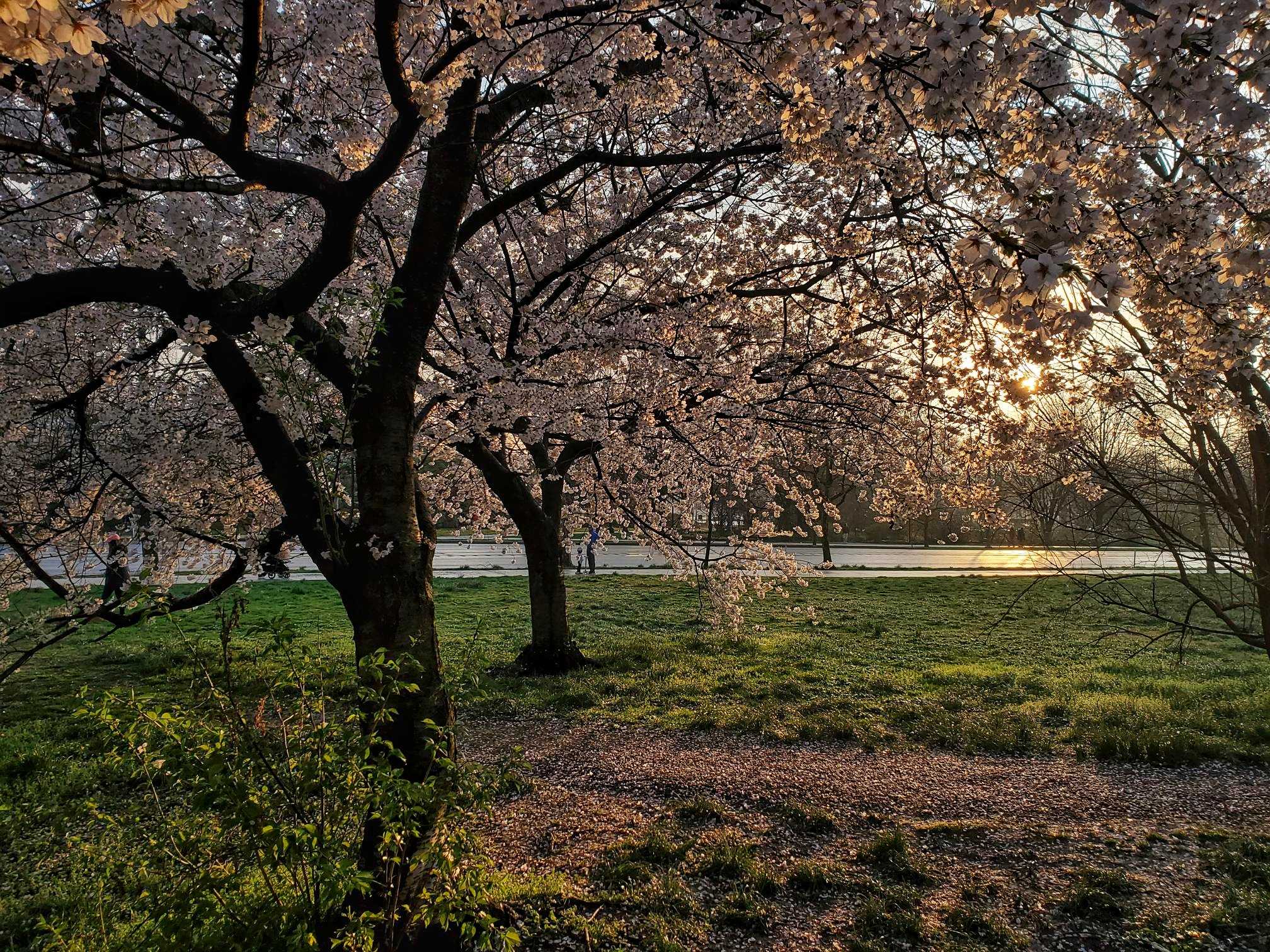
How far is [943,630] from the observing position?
1363 centimetres

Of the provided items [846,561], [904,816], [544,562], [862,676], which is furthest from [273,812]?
[846,561]

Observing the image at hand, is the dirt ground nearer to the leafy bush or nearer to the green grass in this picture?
the green grass

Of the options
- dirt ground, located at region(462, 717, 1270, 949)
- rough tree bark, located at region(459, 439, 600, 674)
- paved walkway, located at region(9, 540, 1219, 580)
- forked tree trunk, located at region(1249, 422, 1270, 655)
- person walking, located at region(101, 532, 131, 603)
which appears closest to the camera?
dirt ground, located at region(462, 717, 1270, 949)

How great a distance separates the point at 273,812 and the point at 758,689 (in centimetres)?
734

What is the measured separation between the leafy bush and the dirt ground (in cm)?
116

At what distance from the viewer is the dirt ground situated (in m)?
3.92

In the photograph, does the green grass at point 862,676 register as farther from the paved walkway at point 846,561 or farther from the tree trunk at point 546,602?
the paved walkway at point 846,561

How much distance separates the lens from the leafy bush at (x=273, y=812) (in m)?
2.26

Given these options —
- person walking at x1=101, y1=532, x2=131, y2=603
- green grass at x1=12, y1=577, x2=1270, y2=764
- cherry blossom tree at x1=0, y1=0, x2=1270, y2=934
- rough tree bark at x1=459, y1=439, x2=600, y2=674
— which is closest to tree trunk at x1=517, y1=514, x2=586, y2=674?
rough tree bark at x1=459, y1=439, x2=600, y2=674

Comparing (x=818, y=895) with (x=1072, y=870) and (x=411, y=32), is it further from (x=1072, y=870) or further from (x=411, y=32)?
(x=411, y=32)

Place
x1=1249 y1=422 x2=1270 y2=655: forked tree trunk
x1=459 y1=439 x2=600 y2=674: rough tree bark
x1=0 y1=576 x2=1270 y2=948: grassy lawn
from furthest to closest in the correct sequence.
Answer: x1=459 y1=439 x2=600 y2=674: rough tree bark
x1=1249 y1=422 x2=1270 y2=655: forked tree trunk
x1=0 y1=576 x2=1270 y2=948: grassy lawn

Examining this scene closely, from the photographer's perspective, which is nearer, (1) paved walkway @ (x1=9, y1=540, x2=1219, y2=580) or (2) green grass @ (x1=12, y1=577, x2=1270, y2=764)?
(2) green grass @ (x1=12, y1=577, x2=1270, y2=764)

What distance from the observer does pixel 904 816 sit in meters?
5.25

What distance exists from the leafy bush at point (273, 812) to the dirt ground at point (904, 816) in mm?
1160
